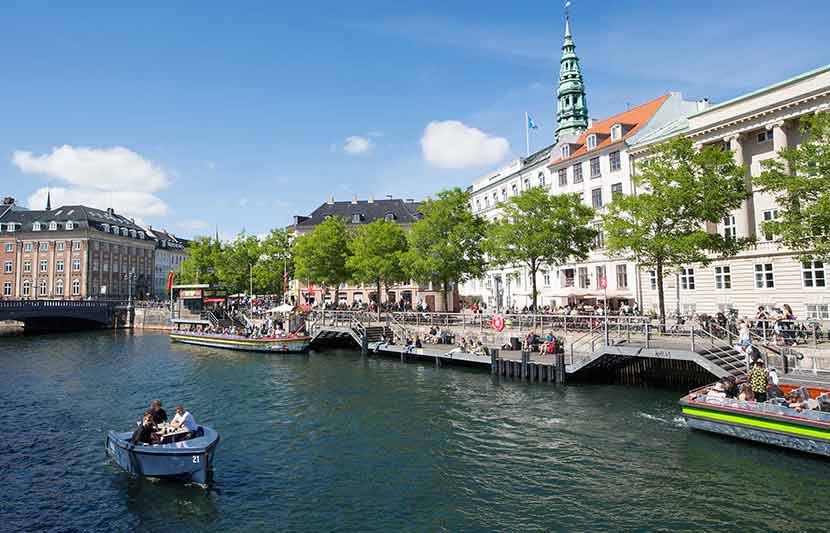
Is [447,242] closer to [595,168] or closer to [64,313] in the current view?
[595,168]

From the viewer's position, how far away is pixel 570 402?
27.6 metres

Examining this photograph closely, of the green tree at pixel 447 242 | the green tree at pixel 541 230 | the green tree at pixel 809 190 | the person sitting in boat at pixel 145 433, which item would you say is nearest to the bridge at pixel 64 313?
the green tree at pixel 447 242

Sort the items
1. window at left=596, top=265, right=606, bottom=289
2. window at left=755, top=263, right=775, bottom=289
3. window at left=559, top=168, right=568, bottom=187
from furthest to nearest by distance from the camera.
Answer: window at left=559, top=168, right=568, bottom=187
window at left=596, top=265, right=606, bottom=289
window at left=755, top=263, right=775, bottom=289

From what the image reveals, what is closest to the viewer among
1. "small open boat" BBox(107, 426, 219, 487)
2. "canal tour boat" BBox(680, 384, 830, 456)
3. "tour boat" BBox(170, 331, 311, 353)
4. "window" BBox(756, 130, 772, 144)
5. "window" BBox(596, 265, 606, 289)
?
"small open boat" BBox(107, 426, 219, 487)

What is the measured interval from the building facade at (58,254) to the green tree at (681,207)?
99186 mm

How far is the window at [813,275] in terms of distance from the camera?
3716 centimetres

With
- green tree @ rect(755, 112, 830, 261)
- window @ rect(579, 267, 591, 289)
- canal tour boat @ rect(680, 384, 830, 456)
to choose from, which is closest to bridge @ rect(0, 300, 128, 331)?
window @ rect(579, 267, 591, 289)

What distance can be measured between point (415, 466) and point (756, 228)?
36.7 meters

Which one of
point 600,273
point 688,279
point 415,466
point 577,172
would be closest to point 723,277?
point 688,279

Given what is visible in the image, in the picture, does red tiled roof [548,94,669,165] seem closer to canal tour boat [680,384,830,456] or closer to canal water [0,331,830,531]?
canal water [0,331,830,531]

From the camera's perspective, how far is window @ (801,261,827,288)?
37159 mm

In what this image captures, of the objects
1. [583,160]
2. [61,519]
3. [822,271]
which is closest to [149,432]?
[61,519]

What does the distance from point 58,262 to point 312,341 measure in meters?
82.6

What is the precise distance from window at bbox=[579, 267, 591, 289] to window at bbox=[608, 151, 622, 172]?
10401mm
